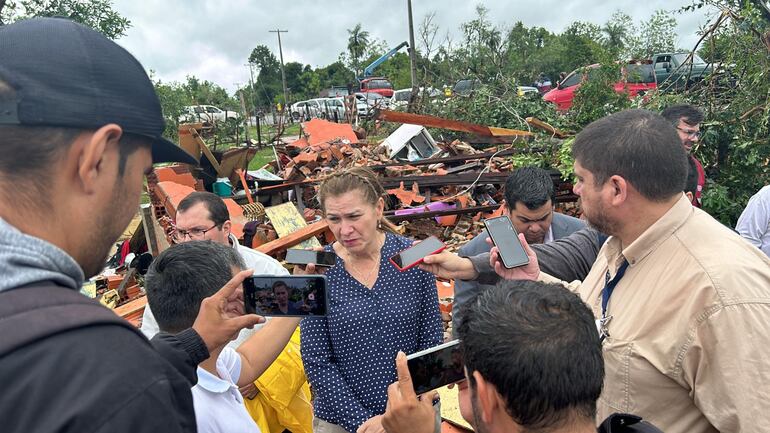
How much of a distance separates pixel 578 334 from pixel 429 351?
0.53 meters

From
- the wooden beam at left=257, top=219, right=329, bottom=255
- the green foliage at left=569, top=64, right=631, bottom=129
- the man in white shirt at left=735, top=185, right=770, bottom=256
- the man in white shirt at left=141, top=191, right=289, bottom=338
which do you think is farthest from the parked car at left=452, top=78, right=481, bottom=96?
the man in white shirt at left=141, top=191, right=289, bottom=338

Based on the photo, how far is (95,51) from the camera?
0.99 metres

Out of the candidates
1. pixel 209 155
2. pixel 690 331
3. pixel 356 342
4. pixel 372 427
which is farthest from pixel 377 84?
pixel 690 331

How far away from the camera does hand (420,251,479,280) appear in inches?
98.2

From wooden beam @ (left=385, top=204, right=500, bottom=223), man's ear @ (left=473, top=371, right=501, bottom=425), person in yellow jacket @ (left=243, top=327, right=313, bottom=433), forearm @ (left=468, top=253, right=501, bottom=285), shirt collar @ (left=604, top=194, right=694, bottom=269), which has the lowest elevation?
wooden beam @ (left=385, top=204, right=500, bottom=223)

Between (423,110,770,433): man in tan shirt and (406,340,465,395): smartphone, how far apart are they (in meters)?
0.54

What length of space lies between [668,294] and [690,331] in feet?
0.44

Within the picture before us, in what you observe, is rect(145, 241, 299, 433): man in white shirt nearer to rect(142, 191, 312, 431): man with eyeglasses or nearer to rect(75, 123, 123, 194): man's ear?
rect(142, 191, 312, 431): man with eyeglasses

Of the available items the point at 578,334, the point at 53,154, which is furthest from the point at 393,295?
the point at 53,154

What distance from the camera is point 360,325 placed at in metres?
2.47

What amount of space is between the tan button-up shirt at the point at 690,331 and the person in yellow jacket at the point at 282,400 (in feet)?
5.24

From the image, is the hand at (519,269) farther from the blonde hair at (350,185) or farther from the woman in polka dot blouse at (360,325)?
the blonde hair at (350,185)

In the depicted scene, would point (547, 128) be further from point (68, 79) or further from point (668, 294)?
point (68, 79)

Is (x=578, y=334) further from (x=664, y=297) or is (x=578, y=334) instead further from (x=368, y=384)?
(x=368, y=384)
